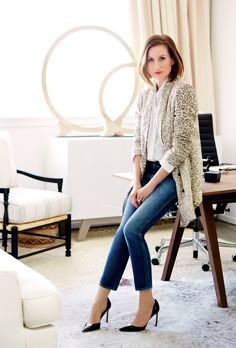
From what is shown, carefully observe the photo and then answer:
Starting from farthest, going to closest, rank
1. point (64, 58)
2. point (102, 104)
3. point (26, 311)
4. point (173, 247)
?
1. point (64, 58)
2. point (102, 104)
3. point (173, 247)
4. point (26, 311)

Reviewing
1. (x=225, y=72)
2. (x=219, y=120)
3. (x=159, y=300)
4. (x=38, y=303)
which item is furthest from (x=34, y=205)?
(x=225, y=72)

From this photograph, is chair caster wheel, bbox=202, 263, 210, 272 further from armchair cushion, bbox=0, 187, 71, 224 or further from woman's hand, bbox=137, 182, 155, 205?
woman's hand, bbox=137, 182, 155, 205

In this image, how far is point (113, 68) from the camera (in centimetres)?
497

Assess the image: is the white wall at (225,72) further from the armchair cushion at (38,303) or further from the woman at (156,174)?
the armchair cushion at (38,303)

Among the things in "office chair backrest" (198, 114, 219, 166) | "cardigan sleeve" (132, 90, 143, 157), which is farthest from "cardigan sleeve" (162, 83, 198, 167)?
"office chair backrest" (198, 114, 219, 166)

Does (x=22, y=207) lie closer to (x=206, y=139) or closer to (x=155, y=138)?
(x=155, y=138)

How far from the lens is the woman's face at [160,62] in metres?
2.95

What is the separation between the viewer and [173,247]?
3609 mm

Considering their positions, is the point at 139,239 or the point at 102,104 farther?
the point at 102,104

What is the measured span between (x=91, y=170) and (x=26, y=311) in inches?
105

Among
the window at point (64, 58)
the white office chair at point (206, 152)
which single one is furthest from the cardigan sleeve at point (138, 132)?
the window at point (64, 58)

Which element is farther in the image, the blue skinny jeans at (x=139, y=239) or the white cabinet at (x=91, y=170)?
the white cabinet at (x=91, y=170)

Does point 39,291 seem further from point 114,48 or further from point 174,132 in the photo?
point 114,48

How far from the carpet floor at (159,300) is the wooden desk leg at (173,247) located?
0.07 m
